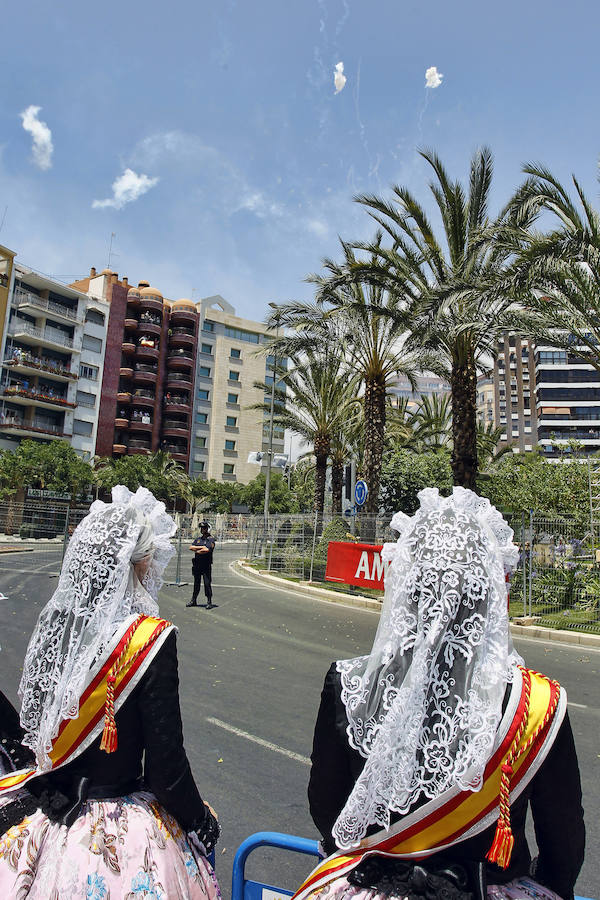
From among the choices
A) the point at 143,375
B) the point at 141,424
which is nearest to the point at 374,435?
the point at 141,424

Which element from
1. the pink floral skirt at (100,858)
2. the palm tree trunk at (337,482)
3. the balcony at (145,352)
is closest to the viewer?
the pink floral skirt at (100,858)

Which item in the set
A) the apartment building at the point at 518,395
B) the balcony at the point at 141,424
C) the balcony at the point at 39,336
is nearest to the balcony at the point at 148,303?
the balcony at the point at 39,336

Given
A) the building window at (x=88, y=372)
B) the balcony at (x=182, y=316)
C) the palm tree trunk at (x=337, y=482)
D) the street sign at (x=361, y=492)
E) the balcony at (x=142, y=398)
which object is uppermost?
the balcony at (x=182, y=316)

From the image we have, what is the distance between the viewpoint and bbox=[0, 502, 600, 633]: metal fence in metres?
12.4

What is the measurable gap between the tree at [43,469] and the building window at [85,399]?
10549 millimetres

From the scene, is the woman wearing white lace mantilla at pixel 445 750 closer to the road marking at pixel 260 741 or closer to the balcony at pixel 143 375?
the road marking at pixel 260 741

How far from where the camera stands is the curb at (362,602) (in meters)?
10.6

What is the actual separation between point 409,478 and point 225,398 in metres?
47.2

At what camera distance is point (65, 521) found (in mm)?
16109

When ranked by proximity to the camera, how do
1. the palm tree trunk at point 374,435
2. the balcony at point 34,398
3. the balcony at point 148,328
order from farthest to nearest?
the balcony at point 148,328
the balcony at point 34,398
the palm tree trunk at point 374,435

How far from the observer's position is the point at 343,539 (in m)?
16.8

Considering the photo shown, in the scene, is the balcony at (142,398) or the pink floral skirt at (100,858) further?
the balcony at (142,398)

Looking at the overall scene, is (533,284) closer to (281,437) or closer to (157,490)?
(157,490)

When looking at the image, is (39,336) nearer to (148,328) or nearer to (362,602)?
(148,328)
